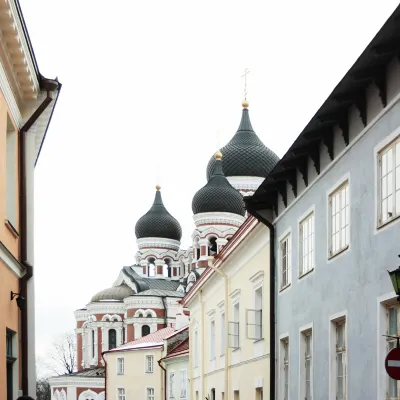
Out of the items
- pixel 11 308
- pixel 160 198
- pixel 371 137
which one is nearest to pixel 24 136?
pixel 11 308

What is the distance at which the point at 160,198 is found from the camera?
8581 cm

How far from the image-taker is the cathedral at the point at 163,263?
2763 inches

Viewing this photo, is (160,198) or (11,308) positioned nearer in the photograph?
(11,308)

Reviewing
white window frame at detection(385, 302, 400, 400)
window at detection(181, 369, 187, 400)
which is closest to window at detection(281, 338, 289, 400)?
white window frame at detection(385, 302, 400, 400)

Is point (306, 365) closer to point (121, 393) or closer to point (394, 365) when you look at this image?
point (394, 365)

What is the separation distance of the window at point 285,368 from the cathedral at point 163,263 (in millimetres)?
48366

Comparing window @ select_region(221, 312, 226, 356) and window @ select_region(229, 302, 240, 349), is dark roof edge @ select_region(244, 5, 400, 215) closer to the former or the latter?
window @ select_region(229, 302, 240, 349)

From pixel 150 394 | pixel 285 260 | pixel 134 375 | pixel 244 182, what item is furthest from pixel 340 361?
pixel 244 182

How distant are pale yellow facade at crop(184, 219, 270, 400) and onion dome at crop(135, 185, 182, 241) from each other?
51693 mm

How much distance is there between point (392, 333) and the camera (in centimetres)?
1110

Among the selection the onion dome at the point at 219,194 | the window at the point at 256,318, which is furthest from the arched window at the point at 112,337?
the window at the point at 256,318

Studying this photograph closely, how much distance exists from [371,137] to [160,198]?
243ft

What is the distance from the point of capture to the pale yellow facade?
19609 millimetres

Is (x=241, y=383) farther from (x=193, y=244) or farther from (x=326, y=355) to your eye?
(x=193, y=244)
